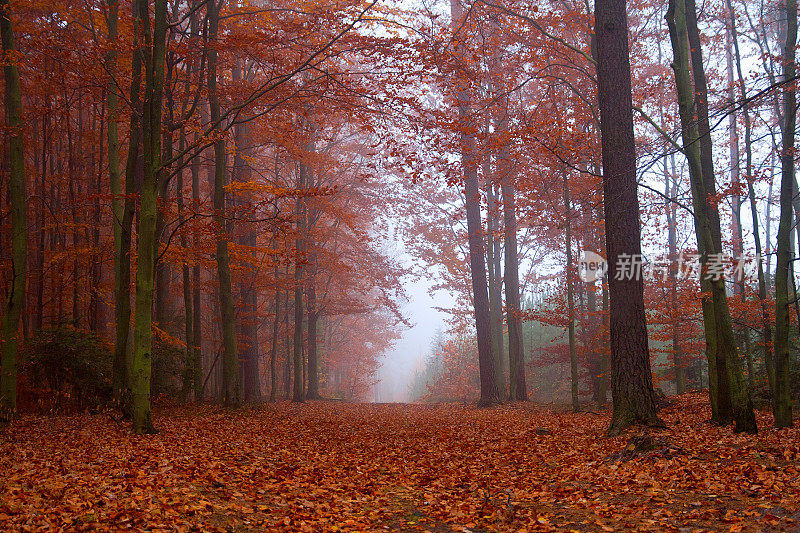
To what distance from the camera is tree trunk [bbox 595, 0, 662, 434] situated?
7234mm

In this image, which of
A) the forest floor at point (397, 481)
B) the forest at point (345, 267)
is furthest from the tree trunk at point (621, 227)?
the forest floor at point (397, 481)

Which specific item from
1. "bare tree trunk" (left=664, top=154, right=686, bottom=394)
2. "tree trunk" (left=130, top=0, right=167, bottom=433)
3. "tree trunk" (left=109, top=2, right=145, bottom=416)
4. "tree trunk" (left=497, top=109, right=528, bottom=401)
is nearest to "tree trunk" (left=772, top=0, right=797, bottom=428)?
"bare tree trunk" (left=664, top=154, right=686, bottom=394)

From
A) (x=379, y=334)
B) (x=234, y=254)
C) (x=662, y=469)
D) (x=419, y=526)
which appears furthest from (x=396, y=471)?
(x=379, y=334)

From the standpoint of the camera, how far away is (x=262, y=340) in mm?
25281

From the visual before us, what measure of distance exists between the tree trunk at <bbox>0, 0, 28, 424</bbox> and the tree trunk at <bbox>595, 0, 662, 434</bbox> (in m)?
9.11

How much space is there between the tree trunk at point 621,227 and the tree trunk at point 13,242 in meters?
9.11

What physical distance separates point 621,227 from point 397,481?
466 cm

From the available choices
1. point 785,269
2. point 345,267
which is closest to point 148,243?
point 785,269

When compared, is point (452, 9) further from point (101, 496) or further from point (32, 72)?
point (101, 496)

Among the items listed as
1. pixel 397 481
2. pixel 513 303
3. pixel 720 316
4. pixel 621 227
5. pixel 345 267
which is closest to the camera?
pixel 397 481

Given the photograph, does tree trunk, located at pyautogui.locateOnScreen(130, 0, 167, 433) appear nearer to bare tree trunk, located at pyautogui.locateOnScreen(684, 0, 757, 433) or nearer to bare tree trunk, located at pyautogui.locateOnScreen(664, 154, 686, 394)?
bare tree trunk, located at pyautogui.locateOnScreen(684, 0, 757, 433)

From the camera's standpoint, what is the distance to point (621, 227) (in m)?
7.53

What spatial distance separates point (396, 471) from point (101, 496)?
3228 millimetres

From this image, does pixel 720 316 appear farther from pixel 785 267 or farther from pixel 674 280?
pixel 674 280
